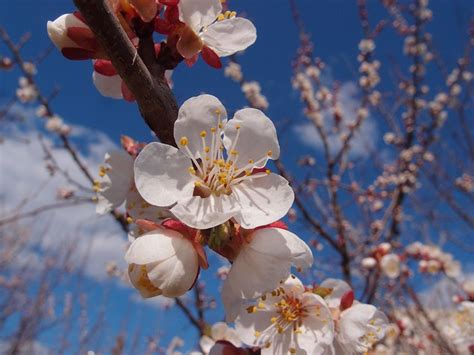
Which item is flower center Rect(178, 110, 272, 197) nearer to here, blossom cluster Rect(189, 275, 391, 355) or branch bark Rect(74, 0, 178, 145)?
branch bark Rect(74, 0, 178, 145)

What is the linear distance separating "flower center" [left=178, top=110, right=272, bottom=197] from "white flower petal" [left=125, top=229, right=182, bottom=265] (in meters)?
0.15

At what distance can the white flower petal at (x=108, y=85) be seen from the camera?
935 millimetres

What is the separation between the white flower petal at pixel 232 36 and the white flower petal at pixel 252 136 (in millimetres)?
180

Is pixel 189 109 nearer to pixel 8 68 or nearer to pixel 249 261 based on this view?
pixel 249 261

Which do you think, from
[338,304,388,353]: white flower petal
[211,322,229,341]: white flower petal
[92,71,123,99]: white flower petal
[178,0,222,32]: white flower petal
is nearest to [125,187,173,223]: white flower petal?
[92,71,123,99]: white flower petal

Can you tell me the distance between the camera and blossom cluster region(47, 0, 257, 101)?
2.65ft

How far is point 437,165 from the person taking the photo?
4547 millimetres

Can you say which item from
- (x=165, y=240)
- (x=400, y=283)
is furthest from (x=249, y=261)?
(x=400, y=283)

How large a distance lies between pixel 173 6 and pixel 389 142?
4.95 meters

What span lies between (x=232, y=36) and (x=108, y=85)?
0.94ft

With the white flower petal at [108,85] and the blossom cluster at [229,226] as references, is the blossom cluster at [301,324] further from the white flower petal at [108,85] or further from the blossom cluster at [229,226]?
the white flower petal at [108,85]

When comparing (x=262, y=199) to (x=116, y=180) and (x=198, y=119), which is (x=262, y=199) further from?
(x=116, y=180)

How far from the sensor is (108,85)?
0.95m

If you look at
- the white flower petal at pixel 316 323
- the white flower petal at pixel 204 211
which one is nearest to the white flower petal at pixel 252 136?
the white flower petal at pixel 204 211
